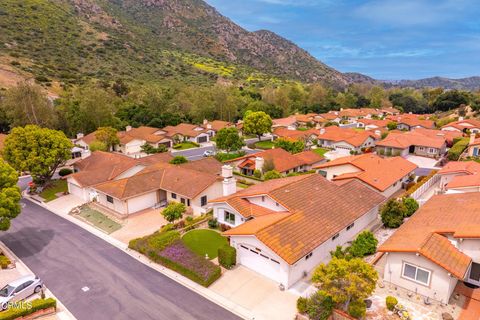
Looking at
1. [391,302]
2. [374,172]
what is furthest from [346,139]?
[391,302]

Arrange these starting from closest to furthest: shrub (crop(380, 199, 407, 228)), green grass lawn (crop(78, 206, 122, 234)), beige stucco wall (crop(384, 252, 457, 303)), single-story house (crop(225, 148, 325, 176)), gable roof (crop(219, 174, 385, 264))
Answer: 1. beige stucco wall (crop(384, 252, 457, 303))
2. gable roof (crop(219, 174, 385, 264))
3. shrub (crop(380, 199, 407, 228))
4. green grass lawn (crop(78, 206, 122, 234))
5. single-story house (crop(225, 148, 325, 176))

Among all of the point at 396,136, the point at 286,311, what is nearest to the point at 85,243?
the point at 286,311

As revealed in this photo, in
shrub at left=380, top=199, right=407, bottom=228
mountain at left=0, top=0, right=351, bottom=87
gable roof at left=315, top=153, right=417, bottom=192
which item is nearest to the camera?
shrub at left=380, top=199, right=407, bottom=228

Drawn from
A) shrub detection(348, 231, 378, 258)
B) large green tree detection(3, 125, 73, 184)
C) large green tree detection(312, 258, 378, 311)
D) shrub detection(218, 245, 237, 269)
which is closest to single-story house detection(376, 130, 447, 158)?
shrub detection(348, 231, 378, 258)

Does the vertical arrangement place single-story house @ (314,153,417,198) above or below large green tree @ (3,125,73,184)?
below

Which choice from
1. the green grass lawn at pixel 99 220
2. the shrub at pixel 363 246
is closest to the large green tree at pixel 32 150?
the green grass lawn at pixel 99 220

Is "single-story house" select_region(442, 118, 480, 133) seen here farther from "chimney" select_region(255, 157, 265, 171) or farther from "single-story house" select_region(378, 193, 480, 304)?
"single-story house" select_region(378, 193, 480, 304)

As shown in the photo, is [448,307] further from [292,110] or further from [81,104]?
[292,110]
